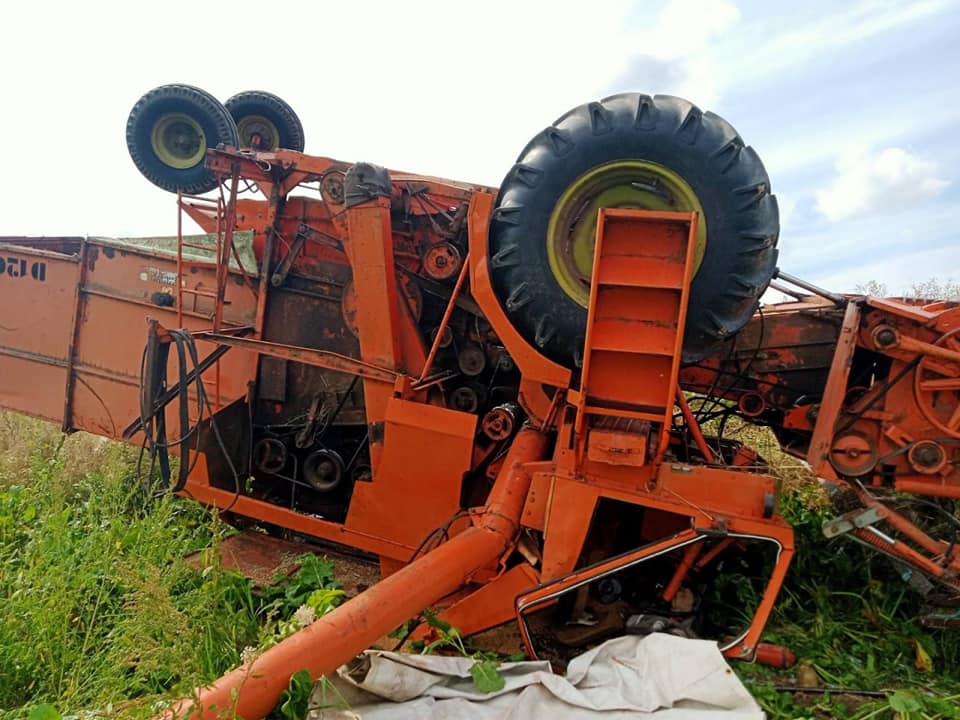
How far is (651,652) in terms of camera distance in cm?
270

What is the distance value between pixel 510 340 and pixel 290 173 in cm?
228

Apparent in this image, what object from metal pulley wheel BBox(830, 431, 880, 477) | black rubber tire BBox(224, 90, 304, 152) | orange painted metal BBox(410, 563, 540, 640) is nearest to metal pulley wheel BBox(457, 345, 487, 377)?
orange painted metal BBox(410, 563, 540, 640)

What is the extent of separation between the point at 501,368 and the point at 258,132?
11.7 feet

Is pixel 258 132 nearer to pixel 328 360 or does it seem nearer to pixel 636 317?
pixel 328 360

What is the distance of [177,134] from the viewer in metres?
5.00

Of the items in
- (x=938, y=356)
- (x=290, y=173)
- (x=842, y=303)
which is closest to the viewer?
(x=938, y=356)

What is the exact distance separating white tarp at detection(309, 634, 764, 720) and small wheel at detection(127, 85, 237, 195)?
398 centimetres

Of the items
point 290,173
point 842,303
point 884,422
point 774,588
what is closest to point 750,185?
point 842,303

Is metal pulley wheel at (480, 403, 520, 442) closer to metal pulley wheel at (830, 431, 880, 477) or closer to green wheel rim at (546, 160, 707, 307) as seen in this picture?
green wheel rim at (546, 160, 707, 307)

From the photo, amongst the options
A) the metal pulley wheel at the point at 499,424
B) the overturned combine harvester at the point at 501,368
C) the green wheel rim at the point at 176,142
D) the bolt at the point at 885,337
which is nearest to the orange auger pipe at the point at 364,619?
the overturned combine harvester at the point at 501,368

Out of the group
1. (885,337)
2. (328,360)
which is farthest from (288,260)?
(885,337)

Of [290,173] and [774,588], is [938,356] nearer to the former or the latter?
[774,588]

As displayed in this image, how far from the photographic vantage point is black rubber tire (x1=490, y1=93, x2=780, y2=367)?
2.95 m

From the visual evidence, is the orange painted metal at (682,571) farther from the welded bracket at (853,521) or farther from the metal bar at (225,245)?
the metal bar at (225,245)
